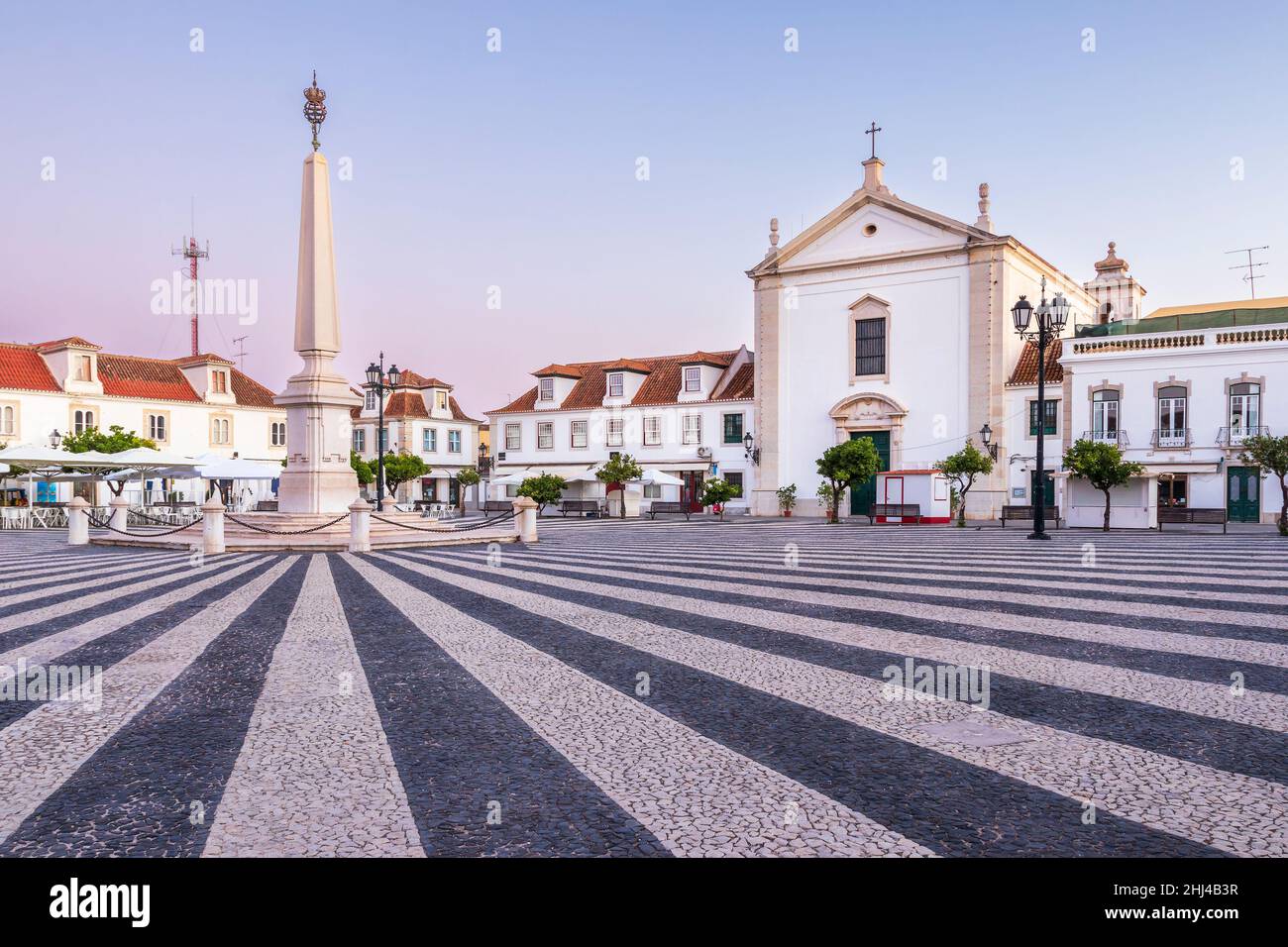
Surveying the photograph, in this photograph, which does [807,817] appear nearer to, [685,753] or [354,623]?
[685,753]

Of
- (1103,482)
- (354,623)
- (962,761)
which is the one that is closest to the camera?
(962,761)

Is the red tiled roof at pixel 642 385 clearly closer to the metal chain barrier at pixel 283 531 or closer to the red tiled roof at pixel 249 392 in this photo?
the red tiled roof at pixel 249 392

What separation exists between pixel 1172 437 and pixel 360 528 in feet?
95.0

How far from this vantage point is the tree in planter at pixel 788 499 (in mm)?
41094

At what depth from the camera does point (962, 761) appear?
4250 mm

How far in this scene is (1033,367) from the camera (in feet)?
123

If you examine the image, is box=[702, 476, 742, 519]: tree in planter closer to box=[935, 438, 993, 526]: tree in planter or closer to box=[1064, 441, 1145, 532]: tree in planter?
box=[935, 438, 993, 526]: tree in planter

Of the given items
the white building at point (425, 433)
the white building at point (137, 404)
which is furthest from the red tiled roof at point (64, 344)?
the white building at point (425, 433)

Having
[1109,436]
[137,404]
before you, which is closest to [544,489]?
[1109,436]

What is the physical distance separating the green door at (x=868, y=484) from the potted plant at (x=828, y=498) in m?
1.33

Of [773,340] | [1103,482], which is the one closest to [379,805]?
[1103,482]

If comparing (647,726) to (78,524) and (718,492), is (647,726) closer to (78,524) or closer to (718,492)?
(78,524)

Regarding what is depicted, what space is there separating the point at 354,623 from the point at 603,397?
42.7 metres

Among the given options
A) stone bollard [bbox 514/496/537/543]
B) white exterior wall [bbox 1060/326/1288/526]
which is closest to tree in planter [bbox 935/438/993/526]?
white exterior wall [bbox 1060/326/1288/526]
